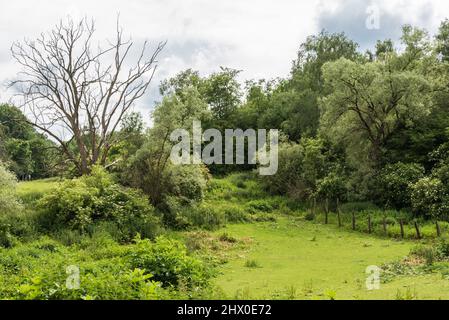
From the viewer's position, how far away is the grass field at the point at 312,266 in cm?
1152

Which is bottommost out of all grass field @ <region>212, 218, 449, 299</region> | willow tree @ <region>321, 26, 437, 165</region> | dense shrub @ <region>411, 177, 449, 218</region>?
grass field @ <region>212, 218, 449, 299</region>

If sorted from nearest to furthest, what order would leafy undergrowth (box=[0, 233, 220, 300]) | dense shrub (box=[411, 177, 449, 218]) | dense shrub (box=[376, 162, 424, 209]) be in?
leafy undergrowth (box=[0, 233, 220, 300]), dense shrub (box=[411, 177, 449, 218]), dense shrub (box=[376, 162, 424, 209])

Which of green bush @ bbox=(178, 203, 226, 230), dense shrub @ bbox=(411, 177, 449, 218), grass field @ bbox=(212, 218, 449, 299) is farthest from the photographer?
green bush @ bbox=(178, 203, 226, 230)

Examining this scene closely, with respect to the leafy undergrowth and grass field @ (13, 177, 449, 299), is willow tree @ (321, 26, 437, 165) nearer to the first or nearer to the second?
grass field @ (13, 177, 449, 299)

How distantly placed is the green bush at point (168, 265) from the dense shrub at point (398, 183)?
63.1 feet

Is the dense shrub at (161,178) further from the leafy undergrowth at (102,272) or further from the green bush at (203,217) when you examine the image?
the leafy undergrowth at (102,272)

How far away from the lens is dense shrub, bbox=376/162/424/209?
29.2 meters

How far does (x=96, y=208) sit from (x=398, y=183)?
1819 centimetres

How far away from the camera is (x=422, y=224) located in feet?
84.3

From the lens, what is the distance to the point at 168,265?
12859 mm

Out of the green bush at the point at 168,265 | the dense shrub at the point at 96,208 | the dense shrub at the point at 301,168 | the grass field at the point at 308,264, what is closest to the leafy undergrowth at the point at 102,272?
the green bush at the point at 168,265

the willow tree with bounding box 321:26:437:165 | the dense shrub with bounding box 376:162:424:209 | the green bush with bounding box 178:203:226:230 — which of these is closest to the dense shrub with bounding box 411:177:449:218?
the dense shrub with bounding box 376:162:424:209

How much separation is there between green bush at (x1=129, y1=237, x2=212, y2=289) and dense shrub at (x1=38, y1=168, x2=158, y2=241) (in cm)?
959
